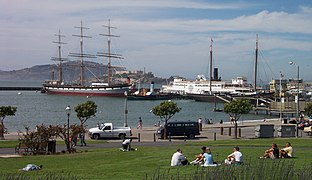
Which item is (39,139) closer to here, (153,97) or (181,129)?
(181,129)

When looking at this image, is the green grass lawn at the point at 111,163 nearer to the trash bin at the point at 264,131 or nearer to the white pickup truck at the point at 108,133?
the trash bin at the point at 264,131

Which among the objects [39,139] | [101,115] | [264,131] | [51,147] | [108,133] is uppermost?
[39,139]

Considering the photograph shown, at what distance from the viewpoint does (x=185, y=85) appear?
554 feet

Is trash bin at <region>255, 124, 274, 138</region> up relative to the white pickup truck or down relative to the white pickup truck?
up

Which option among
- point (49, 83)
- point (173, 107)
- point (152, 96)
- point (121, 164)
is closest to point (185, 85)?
point (152, 96)

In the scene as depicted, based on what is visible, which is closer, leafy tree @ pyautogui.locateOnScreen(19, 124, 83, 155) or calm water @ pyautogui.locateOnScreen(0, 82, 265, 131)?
leafy tree @ pyautogui.locateOnScreen(19, 124, 83, 155)

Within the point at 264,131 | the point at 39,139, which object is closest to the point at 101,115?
the point at 264,131

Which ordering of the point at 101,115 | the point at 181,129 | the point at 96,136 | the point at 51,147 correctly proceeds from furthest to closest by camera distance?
the point at 101,115
the point at 181,129
the point at 96,136
the point at 51,147

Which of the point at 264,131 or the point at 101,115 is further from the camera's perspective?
the point at 101,115

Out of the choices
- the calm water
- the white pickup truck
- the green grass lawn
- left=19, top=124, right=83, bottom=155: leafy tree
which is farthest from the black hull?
the green grass lawn

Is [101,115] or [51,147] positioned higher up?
[51,147]

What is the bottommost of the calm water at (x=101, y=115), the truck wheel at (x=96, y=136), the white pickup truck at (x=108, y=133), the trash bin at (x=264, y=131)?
the calm water at (x=101, y=115)

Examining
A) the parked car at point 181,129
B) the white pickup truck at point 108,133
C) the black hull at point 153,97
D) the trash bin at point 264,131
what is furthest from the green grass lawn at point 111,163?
the black hull at point 153,97

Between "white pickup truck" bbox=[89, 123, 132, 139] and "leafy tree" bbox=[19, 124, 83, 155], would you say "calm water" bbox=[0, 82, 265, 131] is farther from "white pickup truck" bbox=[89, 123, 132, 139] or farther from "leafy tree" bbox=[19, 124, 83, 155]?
"leafy tree" bbox=[19, 124, 83, 155]
